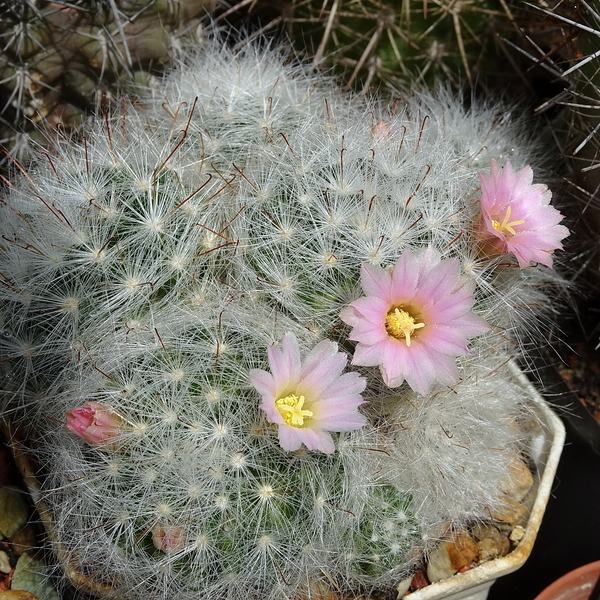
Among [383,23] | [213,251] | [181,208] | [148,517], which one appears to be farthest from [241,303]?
[383,23]

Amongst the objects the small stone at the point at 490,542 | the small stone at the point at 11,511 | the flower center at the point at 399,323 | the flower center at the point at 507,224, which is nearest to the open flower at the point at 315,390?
the flower center at the point at 399,323

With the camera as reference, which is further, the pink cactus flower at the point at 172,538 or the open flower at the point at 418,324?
the pink cactus flower at the point at 172,538

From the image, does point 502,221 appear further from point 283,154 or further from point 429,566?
point 429,566

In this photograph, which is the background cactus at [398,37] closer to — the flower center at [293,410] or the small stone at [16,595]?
the flower center at [293,410]

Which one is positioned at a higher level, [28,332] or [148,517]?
[28,332]

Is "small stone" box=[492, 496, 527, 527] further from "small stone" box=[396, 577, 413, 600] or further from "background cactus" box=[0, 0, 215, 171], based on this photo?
"background cactus" box=[0, 0, 215, 171]

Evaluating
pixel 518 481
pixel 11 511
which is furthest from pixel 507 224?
pixel 11 511

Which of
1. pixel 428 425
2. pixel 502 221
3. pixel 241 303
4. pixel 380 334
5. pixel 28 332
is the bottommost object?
pixel 28 332
